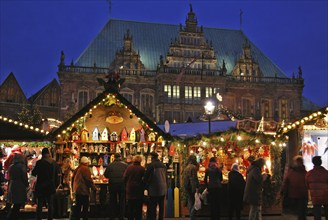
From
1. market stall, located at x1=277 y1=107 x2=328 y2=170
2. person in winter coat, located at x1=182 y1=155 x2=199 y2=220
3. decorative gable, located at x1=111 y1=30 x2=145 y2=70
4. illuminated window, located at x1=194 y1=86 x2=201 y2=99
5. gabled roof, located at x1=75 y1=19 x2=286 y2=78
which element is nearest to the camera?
person in winter coat, located at x1=182 y1=155 x2=199 y2=220

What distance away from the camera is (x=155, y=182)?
373 inches

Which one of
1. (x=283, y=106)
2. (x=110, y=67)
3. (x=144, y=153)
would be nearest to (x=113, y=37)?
(x=110, y=67)

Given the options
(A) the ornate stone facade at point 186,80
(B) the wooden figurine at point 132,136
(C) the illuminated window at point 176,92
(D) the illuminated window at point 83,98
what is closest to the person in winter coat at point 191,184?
(B) the wooden figurine at point 132,136

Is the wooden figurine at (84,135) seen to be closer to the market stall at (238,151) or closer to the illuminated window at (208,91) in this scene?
the market stall at (238,151)

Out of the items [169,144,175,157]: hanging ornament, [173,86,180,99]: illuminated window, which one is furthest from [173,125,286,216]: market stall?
[173,86,180,99]: illuminated window

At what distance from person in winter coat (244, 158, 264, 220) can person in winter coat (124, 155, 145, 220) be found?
91.1 inches

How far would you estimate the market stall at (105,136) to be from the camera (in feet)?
41.0

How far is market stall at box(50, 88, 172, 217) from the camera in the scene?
12.5 metres

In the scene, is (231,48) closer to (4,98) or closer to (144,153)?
(4,98)

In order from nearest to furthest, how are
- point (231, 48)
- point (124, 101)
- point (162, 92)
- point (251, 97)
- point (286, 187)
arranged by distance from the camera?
point (286, 187) → point (124, 101) → point (162, 92) → point (251, 97) → point (231, 48)

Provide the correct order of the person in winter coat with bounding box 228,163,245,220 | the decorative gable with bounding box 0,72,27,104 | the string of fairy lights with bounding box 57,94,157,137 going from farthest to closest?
the decorative gable with bounding box 0,72,27,104 → the string of fairy lights with bounding box 57,94,157,137 → the person in winter coat with bounding box 228,163,245,220

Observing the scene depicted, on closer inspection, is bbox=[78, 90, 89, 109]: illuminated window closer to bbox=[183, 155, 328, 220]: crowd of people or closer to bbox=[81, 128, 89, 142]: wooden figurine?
bbox=[81, 128, 89, 142]: wooden figurine

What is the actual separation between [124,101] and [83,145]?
181 cm

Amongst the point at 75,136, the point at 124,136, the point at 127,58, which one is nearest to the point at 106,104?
the point at 124,136
